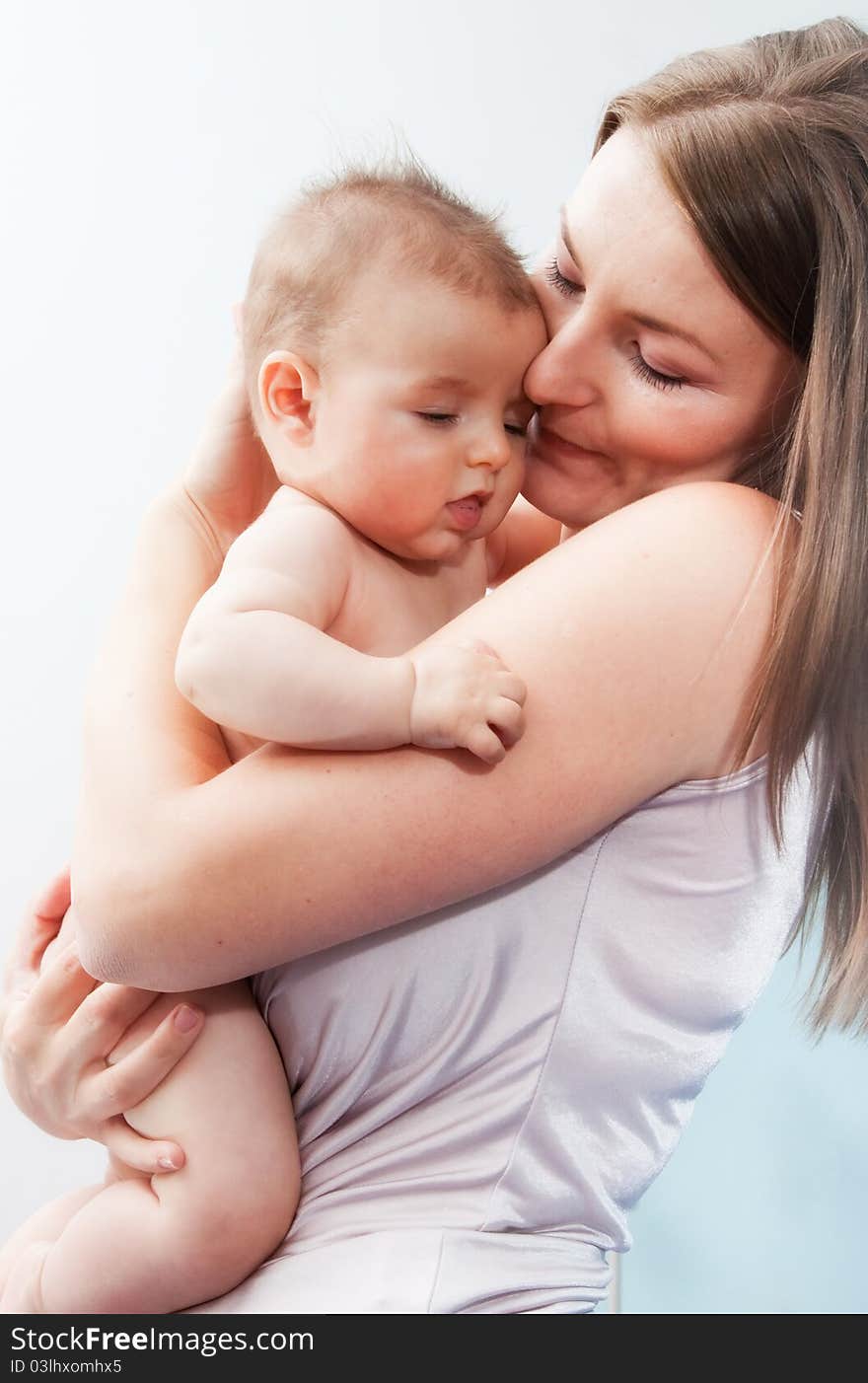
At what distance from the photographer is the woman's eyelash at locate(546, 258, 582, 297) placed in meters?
1.04

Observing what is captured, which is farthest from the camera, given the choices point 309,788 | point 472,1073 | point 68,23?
point 68,23

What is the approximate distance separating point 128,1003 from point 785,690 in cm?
48

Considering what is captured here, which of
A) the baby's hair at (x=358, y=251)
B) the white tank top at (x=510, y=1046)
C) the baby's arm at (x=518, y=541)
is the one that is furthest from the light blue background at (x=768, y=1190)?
the baby's hair at (x=358, y=251)

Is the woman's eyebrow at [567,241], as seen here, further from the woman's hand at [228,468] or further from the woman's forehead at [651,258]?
the woman's hand at [228,468]

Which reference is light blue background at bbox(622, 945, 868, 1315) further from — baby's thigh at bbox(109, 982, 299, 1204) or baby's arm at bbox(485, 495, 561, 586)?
baby's thigh at bbox(109, 982, 299, 1204)

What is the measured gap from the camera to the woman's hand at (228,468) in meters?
1.13

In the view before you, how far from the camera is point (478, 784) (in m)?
0.84

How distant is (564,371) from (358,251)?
6.5 inches

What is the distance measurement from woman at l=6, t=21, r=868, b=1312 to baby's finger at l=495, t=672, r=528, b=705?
0.05ft

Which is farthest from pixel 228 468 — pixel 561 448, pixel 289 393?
pixel 561 448

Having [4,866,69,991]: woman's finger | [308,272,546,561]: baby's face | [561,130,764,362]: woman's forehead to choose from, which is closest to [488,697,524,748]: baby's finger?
[308,272,546,561]: baby's face

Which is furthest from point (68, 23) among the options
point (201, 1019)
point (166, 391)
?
point (201, 1019)
